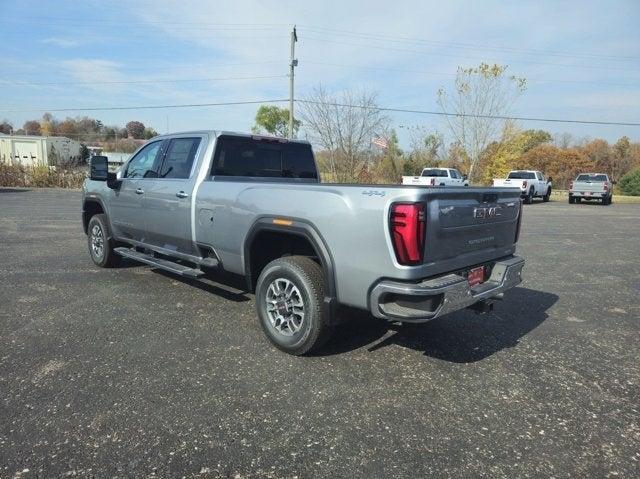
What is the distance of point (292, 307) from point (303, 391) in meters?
0.80

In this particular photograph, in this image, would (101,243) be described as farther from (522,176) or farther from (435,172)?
(522,176)

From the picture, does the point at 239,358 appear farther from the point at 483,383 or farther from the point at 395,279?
the point at 483,383

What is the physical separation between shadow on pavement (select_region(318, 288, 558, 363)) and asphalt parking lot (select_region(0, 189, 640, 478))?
0.02 meters

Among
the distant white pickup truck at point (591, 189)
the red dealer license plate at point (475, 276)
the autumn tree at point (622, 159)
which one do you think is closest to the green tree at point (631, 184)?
the autumn tree at point (622, 159)

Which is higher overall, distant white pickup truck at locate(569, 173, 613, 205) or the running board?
distant white pickup truck at locate(569, 173, 613, 205)

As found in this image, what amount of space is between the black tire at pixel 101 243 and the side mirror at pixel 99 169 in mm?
758

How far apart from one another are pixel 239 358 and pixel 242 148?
248cm

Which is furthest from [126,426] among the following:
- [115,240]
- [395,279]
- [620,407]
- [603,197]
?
[603,197]

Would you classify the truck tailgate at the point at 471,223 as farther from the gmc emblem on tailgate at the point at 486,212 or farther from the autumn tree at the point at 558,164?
the autumn tree at the point at 558,164

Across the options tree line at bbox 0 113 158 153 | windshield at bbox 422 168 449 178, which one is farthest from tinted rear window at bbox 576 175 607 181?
tree line at bbox 0 113 158 153

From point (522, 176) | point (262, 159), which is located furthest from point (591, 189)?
point (262, 159)

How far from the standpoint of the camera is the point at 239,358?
3.81 m

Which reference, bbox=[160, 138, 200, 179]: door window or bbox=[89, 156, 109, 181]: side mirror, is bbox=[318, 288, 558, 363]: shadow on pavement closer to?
bbox=[160, 138, 200, 179]: door window

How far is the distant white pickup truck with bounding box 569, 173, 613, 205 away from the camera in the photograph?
85.0 feet
